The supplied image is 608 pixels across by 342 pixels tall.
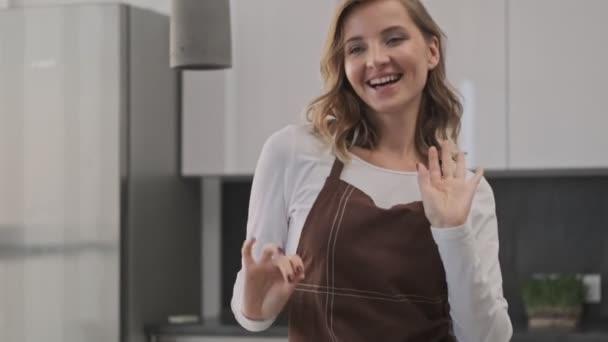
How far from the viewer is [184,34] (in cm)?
185

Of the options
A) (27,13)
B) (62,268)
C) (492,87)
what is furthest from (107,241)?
(492,87)

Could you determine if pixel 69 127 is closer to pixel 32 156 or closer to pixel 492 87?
pixel 32 156

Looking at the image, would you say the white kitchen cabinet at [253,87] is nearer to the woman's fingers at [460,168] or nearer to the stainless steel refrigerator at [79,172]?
the stainless steel refrigerator at [79,172]

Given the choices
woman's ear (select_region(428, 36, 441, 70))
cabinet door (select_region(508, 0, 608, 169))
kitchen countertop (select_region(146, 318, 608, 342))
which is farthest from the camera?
cabinet door (select_region(508, 0, 608, 169))

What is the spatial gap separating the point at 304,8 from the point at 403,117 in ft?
7.71

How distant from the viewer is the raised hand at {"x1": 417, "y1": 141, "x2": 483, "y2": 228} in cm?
174

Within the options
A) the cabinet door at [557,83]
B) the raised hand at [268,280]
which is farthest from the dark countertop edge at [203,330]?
the raised hand at [268,280]

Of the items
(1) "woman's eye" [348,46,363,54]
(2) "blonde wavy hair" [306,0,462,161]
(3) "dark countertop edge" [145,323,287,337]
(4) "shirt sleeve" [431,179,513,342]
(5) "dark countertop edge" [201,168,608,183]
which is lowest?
(3) "dark countertop edge" [145,323,287,337]

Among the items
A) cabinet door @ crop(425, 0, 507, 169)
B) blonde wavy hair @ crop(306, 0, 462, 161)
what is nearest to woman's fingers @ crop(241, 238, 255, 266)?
blonde wavy hair @ crop(306, 0, 462, 161)

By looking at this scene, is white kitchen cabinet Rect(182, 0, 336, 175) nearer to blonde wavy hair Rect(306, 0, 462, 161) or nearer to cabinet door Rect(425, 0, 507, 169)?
cabinet door Rect(425, 0, 507, 169)

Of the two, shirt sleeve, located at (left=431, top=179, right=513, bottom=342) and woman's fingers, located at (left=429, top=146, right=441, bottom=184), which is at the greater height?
woman's fingers, located at (left=429, top=146, right=441, bottom=184)

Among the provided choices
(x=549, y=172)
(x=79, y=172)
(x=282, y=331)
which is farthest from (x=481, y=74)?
(x=79, y=172)

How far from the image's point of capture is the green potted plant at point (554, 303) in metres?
4.02

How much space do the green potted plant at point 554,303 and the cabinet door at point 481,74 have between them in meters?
0.43
